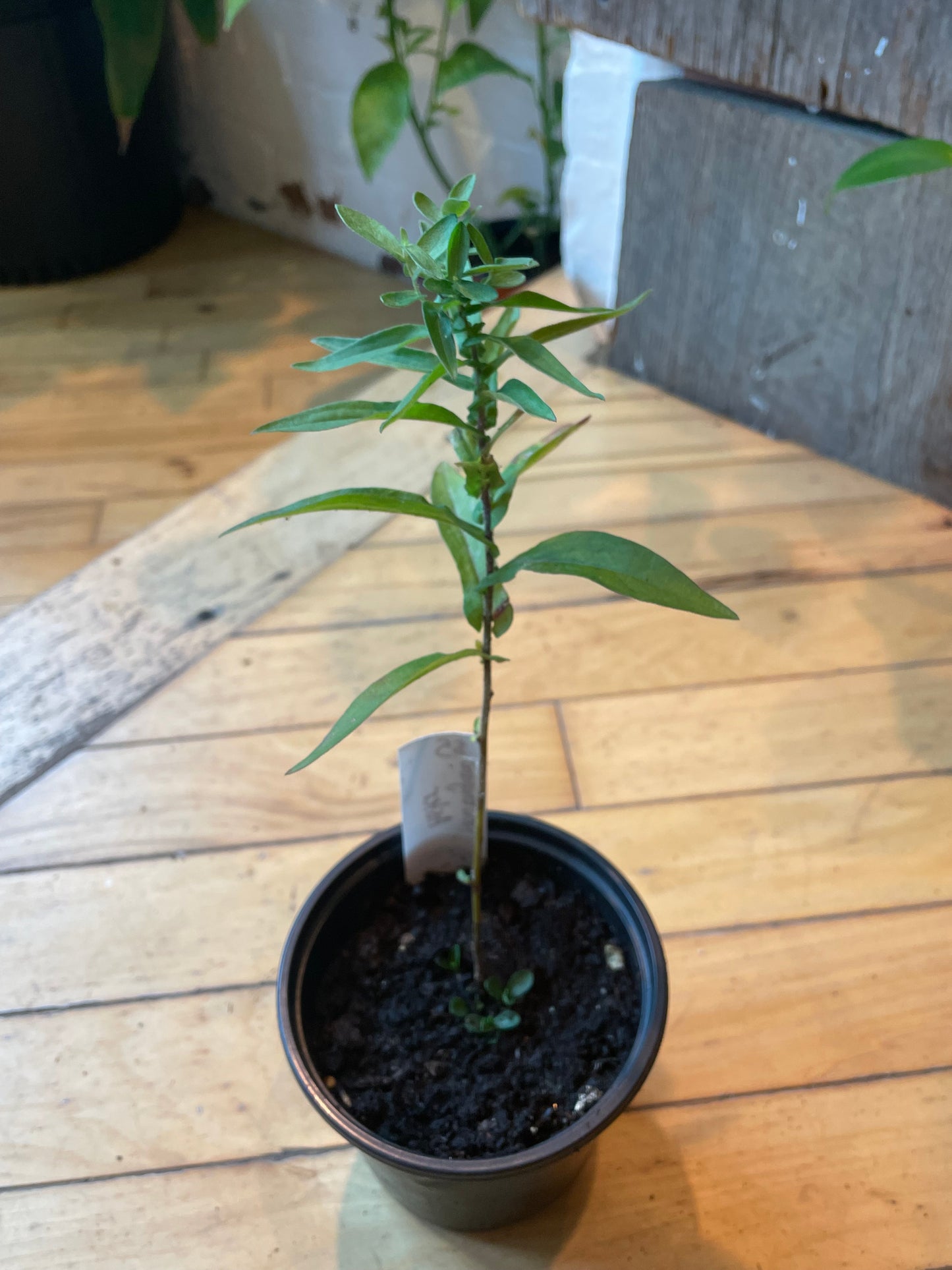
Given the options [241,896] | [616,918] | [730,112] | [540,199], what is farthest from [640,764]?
[540,199]

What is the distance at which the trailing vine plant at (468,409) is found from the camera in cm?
44

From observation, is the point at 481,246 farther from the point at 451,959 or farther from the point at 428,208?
the point at 451,959

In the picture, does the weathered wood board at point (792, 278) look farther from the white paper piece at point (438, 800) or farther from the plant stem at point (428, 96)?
the white paper piece at point (438, 800)

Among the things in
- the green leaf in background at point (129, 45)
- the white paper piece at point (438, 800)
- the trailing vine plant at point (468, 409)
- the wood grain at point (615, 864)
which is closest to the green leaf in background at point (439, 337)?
the trailing vine plant at point (468, 409)

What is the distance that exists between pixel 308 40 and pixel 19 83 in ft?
1.61

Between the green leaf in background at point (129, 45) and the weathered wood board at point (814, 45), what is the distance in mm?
624

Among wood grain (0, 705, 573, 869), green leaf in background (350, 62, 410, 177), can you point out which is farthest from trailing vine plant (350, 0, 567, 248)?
wood grain (0, 705, 573, 869)

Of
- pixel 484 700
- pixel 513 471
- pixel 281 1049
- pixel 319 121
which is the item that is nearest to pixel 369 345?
pixel 513 471

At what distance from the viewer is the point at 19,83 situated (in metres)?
1.65

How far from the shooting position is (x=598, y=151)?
142 cm

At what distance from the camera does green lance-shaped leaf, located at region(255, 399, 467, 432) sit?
48cm

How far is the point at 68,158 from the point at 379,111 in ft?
2.16

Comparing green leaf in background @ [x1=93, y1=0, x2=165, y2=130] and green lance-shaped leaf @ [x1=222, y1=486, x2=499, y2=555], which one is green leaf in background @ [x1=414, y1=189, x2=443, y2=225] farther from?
green leaf in background @ [x1=93, y1=0, x2=165, y2=130]

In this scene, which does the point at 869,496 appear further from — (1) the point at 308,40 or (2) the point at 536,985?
(1) the point at 308,40
